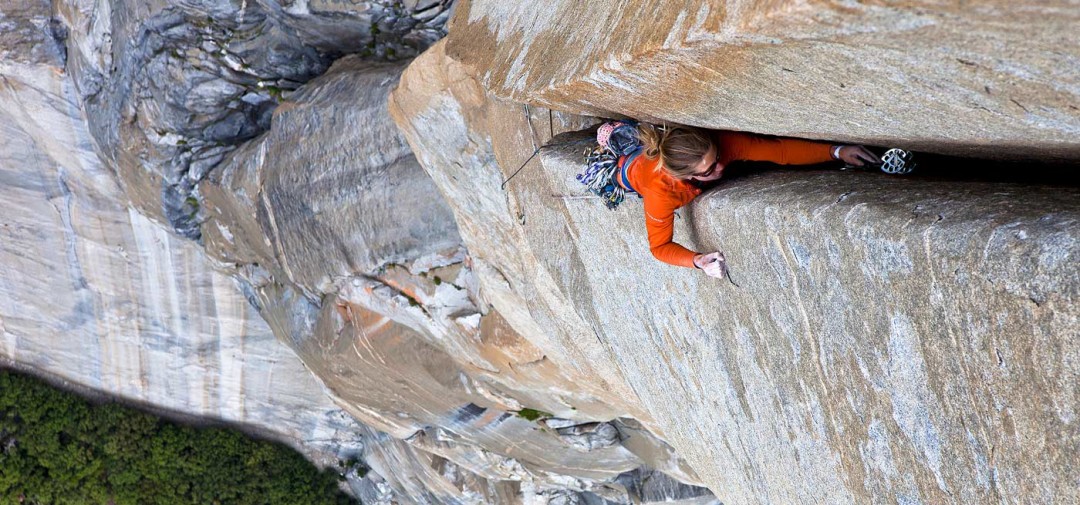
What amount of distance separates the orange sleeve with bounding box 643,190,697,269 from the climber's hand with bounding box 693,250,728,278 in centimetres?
15

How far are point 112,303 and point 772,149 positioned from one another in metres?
17.3

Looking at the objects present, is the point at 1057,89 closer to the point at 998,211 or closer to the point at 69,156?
the point at 998,211

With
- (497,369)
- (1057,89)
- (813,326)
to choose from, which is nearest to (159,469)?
(497,369)

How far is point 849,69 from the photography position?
2.25 metres

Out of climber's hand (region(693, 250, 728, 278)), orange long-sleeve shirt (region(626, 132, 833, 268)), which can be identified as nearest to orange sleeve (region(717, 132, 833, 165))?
orange long-sleeve shirt (region(626, 132, 833, 268))

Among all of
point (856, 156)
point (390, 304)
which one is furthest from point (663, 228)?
point (390, 304)

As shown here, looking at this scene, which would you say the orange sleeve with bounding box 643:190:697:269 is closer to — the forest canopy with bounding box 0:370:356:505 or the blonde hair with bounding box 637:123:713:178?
the blonde hair with bounding box 637:123:713:178

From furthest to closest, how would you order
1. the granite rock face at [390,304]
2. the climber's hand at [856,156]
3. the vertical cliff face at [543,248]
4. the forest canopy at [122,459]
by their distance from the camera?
the forest canopy at [122,459], the granite rock face at [390,304], the climber's hand at [856,156], the vertical cliff face at [543,248]

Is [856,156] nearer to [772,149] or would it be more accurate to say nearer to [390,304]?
[772,149]

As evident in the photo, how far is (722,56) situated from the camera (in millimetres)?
2572

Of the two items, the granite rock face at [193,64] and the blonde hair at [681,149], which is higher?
the blonde hair at [681,149]

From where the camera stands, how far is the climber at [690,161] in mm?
3553

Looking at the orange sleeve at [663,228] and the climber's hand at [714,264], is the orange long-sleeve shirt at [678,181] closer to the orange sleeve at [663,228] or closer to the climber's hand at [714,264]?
the orange sleeve at [663,228]

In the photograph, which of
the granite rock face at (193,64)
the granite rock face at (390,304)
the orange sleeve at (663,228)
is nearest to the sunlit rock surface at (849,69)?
the orange sleeve at (663,228)
